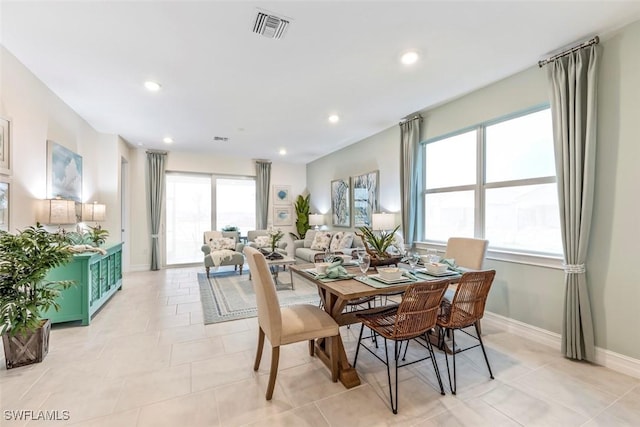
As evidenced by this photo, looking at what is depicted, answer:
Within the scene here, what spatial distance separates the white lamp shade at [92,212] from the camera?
409 centimetres

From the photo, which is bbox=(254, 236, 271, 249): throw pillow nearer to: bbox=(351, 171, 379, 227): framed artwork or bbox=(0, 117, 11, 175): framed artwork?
bbox=(351, 171, 379, 227): framed artwork

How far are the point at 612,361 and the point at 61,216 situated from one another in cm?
550

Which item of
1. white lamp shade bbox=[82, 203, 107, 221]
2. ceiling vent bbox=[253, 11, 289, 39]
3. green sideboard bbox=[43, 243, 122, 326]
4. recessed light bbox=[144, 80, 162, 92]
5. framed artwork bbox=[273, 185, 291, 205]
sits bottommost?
green sideboard bbox=[43, 243, 122, 326]

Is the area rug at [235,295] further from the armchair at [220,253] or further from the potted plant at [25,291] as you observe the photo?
the potted plant at [25,291]

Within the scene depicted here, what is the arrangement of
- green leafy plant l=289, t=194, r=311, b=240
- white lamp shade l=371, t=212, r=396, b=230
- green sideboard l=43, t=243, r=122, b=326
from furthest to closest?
green leafy plant l=289, t=194, r=311, b=240 < white lamp shade l=371, t=212, r=396, b=230 < green sideboard l=43, t=243, r=122, b=326

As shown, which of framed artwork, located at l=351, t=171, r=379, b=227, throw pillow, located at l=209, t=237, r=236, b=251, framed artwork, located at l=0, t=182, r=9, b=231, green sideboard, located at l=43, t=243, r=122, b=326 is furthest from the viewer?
throw pillow, located at l=209, t=237, r=236, b=251

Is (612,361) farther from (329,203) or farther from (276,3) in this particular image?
(329,203)

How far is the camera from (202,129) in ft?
15.9

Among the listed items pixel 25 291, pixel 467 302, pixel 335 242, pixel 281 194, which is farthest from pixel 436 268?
pixel 281 194

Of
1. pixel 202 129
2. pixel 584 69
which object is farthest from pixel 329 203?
pixel 584 69

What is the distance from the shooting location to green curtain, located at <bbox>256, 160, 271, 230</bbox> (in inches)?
289

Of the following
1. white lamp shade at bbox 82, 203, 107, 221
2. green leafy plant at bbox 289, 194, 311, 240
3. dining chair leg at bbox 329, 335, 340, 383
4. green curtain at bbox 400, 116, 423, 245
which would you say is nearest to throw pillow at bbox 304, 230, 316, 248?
green leafy plant at bbox 289, 194, 311, 240

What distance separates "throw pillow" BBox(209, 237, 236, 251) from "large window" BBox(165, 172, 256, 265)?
4.00ft

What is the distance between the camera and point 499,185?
126 inches
